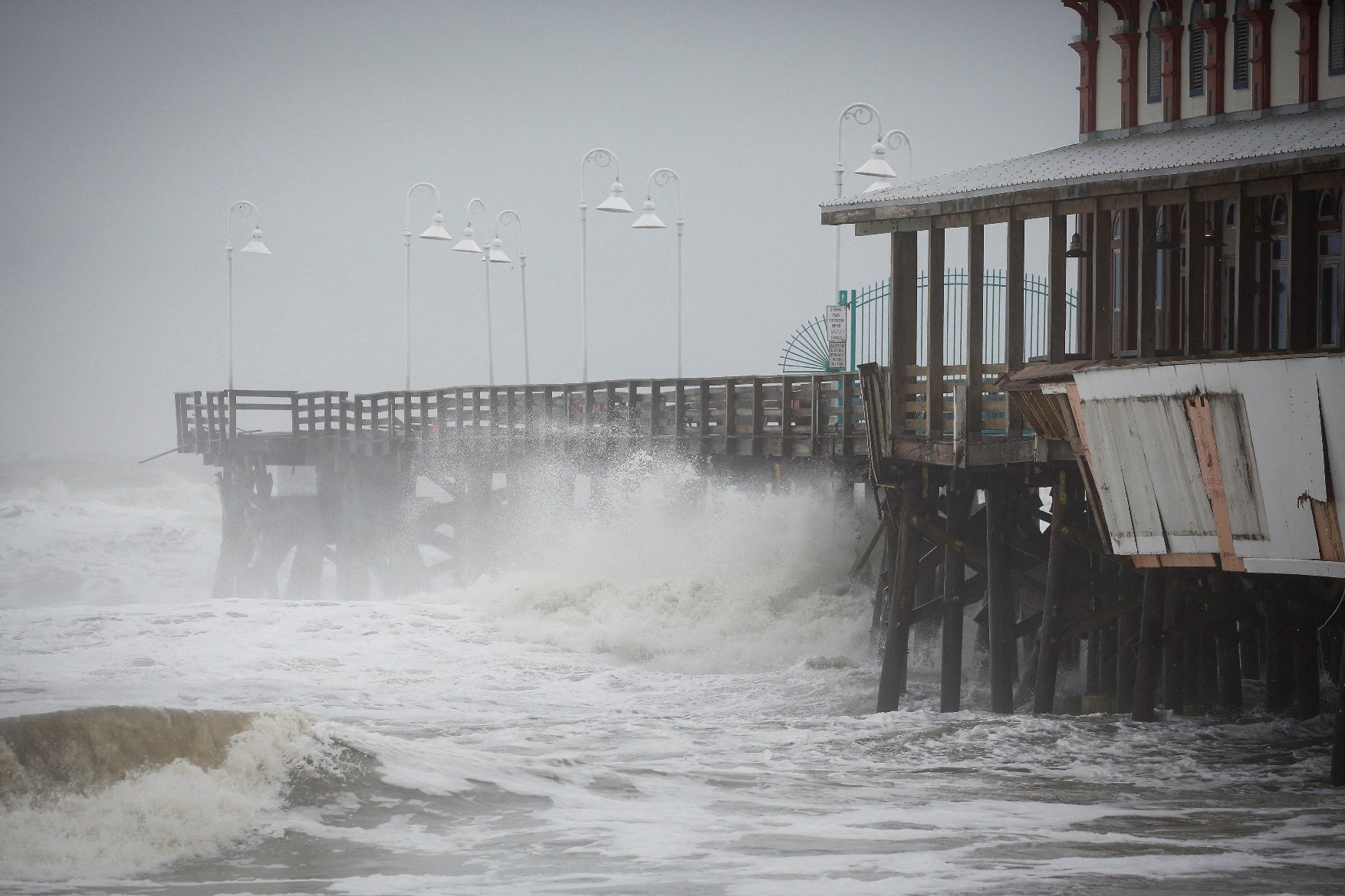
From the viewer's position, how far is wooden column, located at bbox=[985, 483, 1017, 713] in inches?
659

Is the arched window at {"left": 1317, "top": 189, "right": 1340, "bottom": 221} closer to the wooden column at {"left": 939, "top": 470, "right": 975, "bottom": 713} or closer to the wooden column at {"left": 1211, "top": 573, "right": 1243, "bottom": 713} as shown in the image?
the wooden column at {"left": 1211, "top": 573, "right": 1243, "bottom": 713}

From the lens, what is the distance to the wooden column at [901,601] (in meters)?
17.7

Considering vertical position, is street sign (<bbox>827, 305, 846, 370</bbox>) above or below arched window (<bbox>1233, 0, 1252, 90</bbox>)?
below

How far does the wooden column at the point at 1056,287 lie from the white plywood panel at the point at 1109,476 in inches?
54.3

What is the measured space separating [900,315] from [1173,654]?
455 cm

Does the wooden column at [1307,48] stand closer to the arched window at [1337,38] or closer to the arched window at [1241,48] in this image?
the arched window at [1337,38]

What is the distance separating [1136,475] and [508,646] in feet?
43.8

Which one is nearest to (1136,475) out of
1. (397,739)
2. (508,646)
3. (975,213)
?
(975,213)

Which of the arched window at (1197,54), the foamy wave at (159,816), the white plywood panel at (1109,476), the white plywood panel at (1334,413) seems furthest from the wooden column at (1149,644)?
the arched window at (1197,54)

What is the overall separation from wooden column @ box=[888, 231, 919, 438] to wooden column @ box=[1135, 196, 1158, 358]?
8.82 feet

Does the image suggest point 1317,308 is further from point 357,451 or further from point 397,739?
point 357,451

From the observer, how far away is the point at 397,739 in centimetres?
1483

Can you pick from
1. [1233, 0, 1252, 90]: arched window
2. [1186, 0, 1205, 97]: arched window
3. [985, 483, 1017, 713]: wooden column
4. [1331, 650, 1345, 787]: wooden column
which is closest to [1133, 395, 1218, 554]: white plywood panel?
[1331, 650, 1345, 787]: wooden column

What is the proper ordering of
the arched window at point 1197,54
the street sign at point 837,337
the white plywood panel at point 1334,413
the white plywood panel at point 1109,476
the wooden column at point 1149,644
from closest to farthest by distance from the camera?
the white plywood panel at point 1334,413
the white plywood panel at point 1109,476
the wooden column at point 1149,644
the arched window at point 1197,54
the street sign at point 837,337
